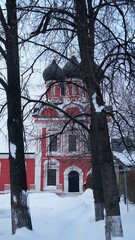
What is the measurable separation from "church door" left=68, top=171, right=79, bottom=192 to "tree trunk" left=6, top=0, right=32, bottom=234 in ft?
74.1

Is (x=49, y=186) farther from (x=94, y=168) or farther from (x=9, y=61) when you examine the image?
(x=9, y=61)

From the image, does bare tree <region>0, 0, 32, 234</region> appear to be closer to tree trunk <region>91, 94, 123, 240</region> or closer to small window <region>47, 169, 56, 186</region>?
tree trunk <region>91, 94, 123, 240</region>

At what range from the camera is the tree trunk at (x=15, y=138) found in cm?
671

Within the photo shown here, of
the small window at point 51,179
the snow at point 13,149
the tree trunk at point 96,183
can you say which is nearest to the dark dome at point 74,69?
the tree trunk at point 96,183

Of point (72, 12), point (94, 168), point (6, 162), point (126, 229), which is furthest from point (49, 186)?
point (72, 12)

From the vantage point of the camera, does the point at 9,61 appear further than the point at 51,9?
Yes

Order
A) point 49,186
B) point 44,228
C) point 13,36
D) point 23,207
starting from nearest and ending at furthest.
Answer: point 23,207 < point 13,36 < point 44,228 < point 49,186

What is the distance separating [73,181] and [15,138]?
23292 millimetres

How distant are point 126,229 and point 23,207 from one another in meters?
2.90

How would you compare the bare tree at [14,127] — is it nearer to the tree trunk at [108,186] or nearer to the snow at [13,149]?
the snow at [13,149]

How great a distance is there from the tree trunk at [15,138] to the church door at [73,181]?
2258 centimetres

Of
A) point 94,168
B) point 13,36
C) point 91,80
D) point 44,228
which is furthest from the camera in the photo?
point 94,168

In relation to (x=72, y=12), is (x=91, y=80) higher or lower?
lower

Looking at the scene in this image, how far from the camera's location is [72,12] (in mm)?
6977
